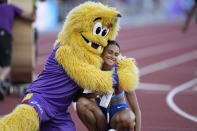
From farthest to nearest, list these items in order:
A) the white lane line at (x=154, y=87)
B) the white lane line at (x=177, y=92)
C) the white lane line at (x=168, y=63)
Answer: the white lane line at (x=168, y=63), the white lane line at (x=154, y=87), the white lane line at (x=177, y=92)

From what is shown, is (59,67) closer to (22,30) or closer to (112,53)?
(112,53)

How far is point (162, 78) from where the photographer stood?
37.0ft

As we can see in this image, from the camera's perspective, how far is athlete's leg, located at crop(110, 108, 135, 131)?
198 inches

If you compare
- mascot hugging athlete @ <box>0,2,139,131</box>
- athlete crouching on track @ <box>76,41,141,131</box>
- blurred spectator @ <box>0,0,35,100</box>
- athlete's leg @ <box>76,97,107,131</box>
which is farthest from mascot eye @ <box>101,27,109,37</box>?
blurred spectator @ <box>0,0,35,100</box>

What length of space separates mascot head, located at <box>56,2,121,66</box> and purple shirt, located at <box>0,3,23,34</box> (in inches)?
125

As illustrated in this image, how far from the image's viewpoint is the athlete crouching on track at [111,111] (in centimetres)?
510

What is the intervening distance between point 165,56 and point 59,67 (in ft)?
36.7

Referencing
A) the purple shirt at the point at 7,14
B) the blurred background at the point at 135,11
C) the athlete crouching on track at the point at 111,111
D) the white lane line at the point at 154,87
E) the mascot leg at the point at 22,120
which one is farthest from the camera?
the blurred background at the point at 135,11

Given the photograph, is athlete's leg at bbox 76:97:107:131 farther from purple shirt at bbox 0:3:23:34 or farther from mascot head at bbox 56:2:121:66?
purple shirt at bbox 0:3:23:34

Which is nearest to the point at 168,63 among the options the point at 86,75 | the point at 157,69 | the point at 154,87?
the point at 157,69

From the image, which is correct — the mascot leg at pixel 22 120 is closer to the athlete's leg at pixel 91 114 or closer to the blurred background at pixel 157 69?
the athlete's leg at pixel 91 114

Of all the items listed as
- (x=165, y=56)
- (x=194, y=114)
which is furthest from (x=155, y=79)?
(x=165, y=56)

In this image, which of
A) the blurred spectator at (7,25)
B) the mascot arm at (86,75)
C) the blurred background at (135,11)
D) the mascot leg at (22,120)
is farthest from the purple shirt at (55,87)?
the blurred background at (135,11)

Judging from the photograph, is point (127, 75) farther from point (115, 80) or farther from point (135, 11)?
point (135, 11)
